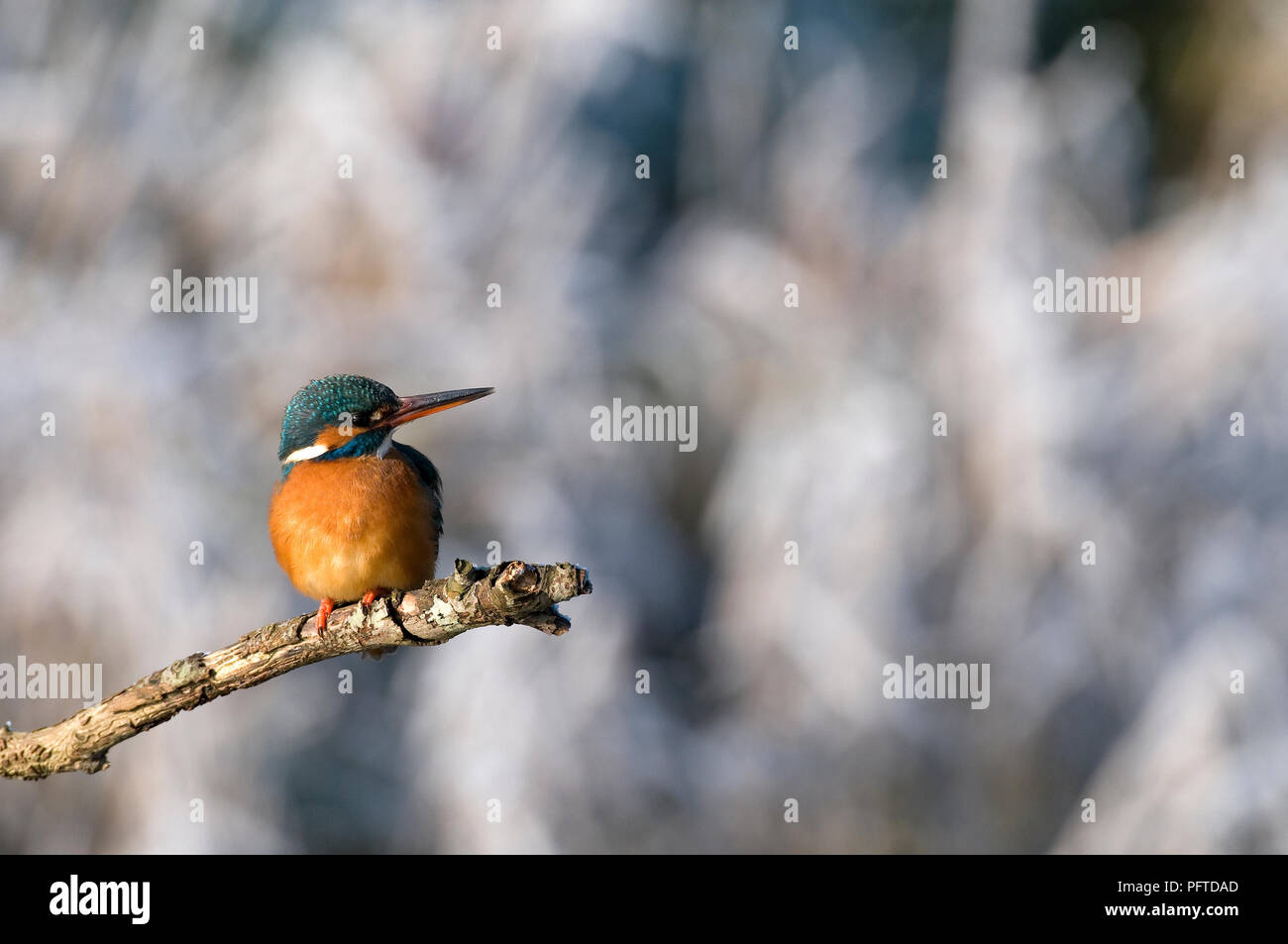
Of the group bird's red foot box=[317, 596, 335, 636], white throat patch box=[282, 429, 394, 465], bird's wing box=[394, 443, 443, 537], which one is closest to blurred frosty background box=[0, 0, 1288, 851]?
bird's wing box=[394, 443, 443, 537]

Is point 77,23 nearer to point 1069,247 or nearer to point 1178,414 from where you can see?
point 1069,247

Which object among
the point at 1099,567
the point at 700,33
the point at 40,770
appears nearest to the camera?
the point at 40,770

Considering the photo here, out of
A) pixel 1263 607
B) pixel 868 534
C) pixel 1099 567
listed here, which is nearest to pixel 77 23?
pixel 868 534

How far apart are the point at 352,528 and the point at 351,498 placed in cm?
8

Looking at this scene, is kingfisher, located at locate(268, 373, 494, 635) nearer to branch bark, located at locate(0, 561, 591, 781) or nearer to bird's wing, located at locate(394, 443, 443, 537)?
bird's wing, located at locate(394, 443, 443, 537)

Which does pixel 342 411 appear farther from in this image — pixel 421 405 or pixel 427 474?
pixel 427 474

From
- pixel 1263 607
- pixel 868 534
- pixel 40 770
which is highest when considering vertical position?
pixel 868 534

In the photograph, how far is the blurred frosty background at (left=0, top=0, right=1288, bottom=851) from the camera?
5406mm

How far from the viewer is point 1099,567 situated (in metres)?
5.67

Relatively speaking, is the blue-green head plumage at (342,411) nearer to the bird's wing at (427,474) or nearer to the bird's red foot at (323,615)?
the bird's wing at (427,474)

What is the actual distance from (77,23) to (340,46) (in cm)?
127

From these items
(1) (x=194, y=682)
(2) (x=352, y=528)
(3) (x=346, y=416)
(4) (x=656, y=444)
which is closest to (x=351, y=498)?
(2) (x=352, y=528)

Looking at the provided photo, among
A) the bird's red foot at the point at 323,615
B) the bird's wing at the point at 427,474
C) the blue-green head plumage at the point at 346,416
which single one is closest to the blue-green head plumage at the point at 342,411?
the blue-green head plumage at the point at 346,416

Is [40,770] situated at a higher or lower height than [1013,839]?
higher
